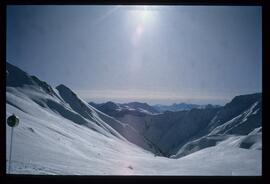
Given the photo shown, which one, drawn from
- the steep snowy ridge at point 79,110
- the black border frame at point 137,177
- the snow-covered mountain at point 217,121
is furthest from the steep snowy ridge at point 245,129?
the steep snowy ridge at point 79,110

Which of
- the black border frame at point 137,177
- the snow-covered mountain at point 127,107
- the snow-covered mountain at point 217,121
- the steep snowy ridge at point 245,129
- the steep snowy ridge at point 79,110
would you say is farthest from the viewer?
the steep snowy ridge at point 79,110

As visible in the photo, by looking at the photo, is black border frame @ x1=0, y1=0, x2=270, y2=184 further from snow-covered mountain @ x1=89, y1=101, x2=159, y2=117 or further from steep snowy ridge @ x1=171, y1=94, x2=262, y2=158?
snow-covered mountain @ x1=89, y1=101, x2=159, y2=117

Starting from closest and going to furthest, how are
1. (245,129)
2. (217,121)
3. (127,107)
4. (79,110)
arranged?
(127,107) → (245,129) → (217,121) → (79,110)

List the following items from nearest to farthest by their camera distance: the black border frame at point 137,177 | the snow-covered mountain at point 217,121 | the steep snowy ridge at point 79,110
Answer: the black border frame at point 137,177 < the snow-covered mountain at point 217,121 < the steep snowy ridge at point 79,110

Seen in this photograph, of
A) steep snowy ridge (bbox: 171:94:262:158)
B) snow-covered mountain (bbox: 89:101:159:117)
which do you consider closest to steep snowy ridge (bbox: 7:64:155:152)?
snow-covered mountain (bbox: 89:101:159:117)

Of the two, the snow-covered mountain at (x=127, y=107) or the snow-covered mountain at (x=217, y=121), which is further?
the snow-covered mountain at (x=127, y=107)

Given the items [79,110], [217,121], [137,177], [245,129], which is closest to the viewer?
[137,177]

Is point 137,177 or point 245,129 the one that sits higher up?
point 245,129

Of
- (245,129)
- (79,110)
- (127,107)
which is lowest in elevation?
(245,129)

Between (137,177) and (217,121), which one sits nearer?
(137,177)

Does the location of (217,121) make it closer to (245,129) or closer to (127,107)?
(245,129)

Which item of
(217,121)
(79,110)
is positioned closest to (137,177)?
(217,121)

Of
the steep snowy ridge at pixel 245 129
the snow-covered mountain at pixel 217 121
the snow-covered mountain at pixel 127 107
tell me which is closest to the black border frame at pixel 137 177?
the steep snowy ridge at pixel 245 129

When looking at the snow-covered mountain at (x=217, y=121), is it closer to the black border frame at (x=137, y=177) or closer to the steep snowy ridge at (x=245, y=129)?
the steep snowy ridge at (x=245, y=129)
